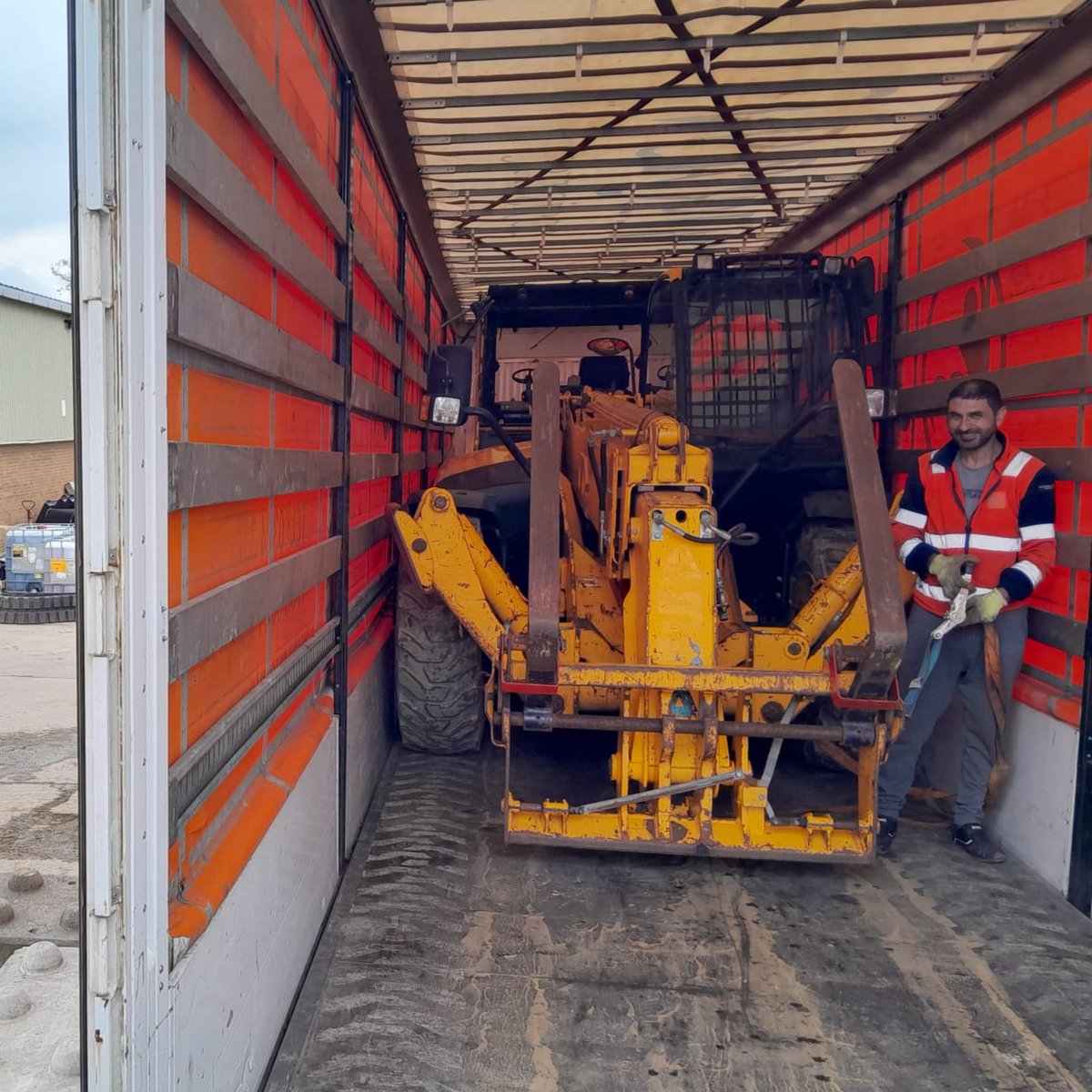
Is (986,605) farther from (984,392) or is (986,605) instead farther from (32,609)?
(32,609)

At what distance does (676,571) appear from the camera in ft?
11.2

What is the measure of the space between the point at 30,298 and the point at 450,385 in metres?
14.7

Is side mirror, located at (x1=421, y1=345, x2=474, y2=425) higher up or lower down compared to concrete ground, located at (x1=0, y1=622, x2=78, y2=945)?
higher up

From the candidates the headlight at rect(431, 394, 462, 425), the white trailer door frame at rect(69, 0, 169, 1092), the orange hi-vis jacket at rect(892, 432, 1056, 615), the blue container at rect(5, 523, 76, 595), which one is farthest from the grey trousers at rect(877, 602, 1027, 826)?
the blue container at rect(5, 523, 76, 595)

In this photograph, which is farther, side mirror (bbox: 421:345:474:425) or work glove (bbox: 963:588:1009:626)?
side mirror (bbox: 421:345:474:425)

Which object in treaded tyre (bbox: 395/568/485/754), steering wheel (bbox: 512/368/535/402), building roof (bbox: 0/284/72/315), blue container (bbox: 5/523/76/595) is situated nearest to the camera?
treaded tyre (bbox: 395/568/485/754)

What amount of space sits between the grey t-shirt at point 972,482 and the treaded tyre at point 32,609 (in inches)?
351

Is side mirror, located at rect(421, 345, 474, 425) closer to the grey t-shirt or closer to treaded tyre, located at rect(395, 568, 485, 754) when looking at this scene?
treaded tyre, located at rect(395, 568, 485, 754)

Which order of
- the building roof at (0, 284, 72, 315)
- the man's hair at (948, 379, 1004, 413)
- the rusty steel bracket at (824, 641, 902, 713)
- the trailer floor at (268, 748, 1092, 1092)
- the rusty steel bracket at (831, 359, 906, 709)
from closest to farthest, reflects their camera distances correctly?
the trailer floor at (268, 748, 1092, 1092) < the rusty steel bracket at (831, 359, 906, 709) < the rusty steel bracket at (824, 641, 902, 713) < the man's hair at (948, 379, 1004, 413) < the building roof at (0, 284, 72, 315)

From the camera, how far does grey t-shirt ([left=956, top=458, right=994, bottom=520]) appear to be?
383cm

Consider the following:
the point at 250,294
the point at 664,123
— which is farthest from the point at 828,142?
the point at 250,294

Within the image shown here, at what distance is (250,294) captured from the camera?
2283 millimetres

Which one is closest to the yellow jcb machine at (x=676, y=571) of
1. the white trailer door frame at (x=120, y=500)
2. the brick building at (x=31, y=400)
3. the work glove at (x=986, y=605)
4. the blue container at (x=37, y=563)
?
the work glove at (x=986, y=605)

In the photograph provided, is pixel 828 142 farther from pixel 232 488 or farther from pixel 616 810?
pixel 232 488
